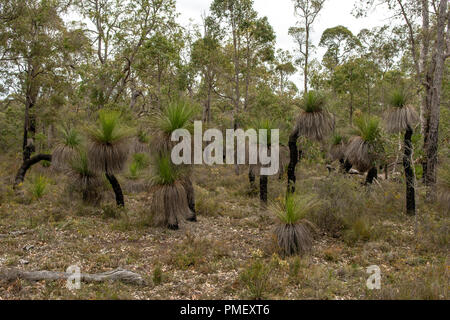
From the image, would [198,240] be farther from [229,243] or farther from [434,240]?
[434,240]

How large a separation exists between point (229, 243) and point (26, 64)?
42.9 feet

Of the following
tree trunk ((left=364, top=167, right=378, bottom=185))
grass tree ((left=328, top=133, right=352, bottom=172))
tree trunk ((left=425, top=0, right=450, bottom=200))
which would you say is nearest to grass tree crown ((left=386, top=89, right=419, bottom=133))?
tree trunk ((left=425, top=0, right=450, bottom=200))

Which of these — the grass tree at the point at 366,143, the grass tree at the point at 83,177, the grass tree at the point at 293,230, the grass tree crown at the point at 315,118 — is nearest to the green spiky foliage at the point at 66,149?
the grass tree at the point at 83,177

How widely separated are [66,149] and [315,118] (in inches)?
308

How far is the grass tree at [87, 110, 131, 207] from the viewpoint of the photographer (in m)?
8.93

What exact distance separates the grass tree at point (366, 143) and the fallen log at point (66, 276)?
7610 millimetres

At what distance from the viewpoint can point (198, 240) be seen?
7.54 meters

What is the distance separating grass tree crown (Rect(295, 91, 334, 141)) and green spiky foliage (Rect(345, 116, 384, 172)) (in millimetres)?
989

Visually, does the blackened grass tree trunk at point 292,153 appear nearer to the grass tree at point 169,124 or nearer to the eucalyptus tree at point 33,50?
the grass tree at point 169,124

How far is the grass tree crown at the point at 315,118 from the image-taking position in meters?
10.0

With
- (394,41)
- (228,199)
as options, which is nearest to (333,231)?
(228,199)

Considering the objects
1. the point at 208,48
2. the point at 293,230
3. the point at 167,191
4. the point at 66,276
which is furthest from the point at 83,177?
the point at 208,48

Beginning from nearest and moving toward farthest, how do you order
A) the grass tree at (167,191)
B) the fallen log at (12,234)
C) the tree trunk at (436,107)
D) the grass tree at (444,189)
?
the fallen log at (12,234) < the grass tree at (444,189) < the grass tree at (167,191) < the tree trunk at (436,107)

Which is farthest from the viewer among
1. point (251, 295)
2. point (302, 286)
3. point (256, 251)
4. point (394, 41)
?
point (394, 41)
